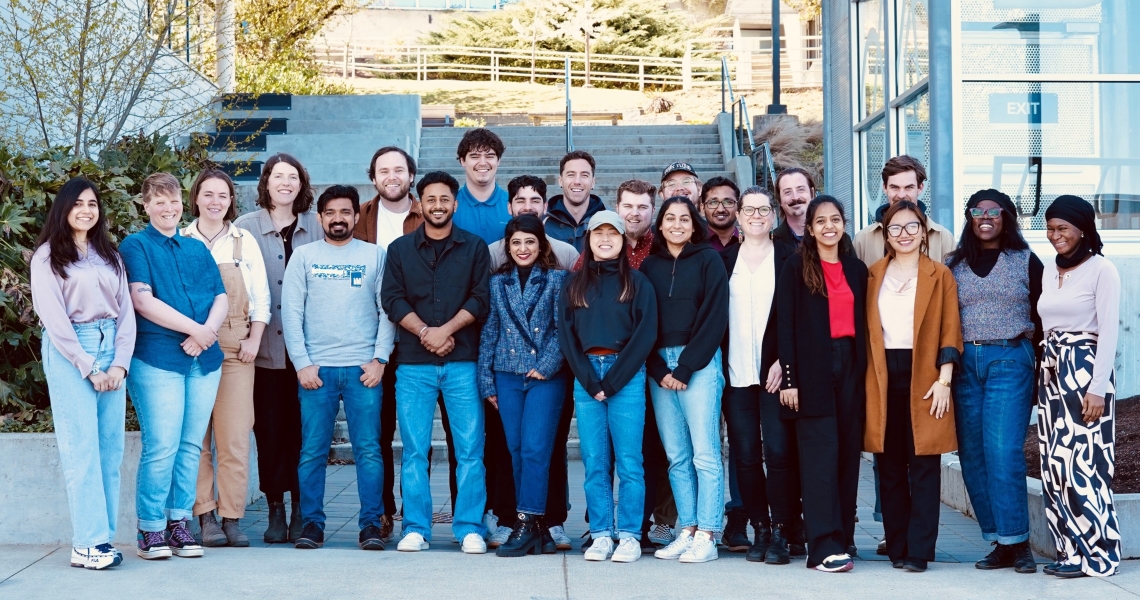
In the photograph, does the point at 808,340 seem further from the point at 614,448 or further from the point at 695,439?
the point at 614,448

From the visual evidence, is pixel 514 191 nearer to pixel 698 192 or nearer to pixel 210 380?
pixel 698 192

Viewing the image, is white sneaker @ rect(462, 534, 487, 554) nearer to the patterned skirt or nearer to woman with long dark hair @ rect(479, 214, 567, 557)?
woman with long dark hair @ rect(479, 214, 567, 557)

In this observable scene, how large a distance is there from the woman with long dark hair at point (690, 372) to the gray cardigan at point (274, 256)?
6.16 feet

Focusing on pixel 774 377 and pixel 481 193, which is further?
pixel 481 193

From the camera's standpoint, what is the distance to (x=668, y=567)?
550 centimetres

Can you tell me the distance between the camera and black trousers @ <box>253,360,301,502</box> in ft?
20.2

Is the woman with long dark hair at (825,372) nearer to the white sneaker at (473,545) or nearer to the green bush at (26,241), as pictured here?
the white sneaker at (473,545)

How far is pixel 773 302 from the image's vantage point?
18.5 feet

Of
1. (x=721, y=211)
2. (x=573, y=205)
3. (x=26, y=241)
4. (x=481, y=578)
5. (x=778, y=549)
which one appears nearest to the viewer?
(x=481, y=578)

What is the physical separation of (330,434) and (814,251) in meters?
2.53

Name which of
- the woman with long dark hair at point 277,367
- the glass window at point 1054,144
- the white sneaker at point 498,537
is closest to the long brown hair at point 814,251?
the white sneaker at point 498,537

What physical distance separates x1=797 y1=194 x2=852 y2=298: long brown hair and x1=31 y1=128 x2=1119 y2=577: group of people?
0.02 metres

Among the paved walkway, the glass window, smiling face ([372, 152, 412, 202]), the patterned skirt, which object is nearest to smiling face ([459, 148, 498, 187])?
smiling face ([372, 152, 412, 202])

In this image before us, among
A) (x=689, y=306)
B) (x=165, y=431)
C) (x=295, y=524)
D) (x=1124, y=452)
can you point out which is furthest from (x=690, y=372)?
(x=1124, y=452)
